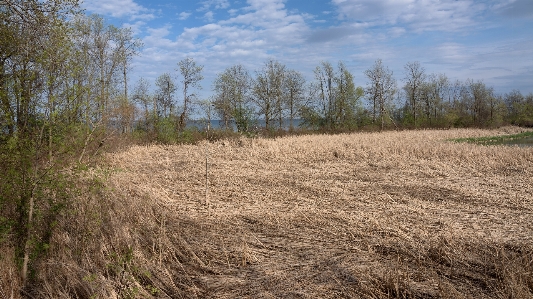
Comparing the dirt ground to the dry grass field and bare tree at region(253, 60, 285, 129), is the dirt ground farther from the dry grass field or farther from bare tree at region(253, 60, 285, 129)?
bare tree at region(253, 60, 285, 129)

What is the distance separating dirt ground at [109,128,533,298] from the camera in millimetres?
4375

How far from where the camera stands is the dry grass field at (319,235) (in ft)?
14.3

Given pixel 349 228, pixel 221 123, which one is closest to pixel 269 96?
pixel 221 123

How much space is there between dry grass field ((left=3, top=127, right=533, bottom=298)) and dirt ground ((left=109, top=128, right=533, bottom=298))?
0.02 m

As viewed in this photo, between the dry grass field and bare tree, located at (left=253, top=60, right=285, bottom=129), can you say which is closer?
the dry grass field

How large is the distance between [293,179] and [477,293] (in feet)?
25.1

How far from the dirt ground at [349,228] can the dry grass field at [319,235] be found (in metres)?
0.02

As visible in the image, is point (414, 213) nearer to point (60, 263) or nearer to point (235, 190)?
point (235, 190)

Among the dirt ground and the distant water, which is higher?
the distant water

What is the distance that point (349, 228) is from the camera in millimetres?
6406

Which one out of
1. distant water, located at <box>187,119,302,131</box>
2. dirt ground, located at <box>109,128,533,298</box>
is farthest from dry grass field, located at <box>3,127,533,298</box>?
distant water, located at <box>187,119,302,131</box>

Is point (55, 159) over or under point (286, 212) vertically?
over

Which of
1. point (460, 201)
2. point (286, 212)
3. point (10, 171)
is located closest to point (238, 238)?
point (286, 212)

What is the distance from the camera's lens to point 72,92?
5.62m
